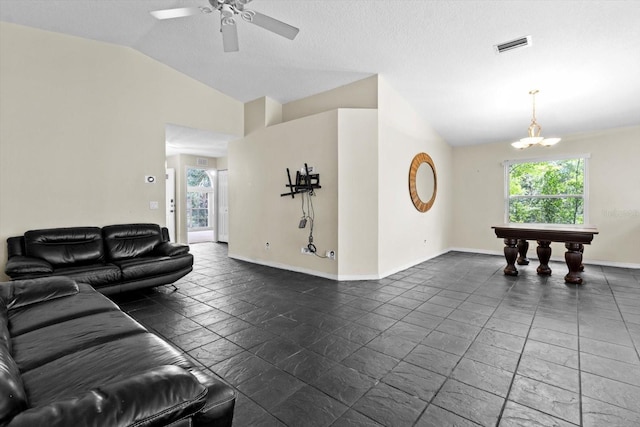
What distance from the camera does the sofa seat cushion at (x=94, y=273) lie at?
317cm

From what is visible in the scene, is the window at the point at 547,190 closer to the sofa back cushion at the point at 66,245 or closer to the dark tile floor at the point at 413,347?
the dark tile floor at the point at 413,347

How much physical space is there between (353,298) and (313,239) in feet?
4.63

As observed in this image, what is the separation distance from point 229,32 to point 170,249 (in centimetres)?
274

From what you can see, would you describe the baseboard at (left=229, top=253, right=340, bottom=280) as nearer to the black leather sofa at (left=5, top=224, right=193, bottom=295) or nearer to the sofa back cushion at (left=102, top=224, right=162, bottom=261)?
the black leather sofa at (left=5, top=224, right=193, bottom=295)

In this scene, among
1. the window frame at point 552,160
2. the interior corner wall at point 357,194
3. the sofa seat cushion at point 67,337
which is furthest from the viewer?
the window frame at point 552,160

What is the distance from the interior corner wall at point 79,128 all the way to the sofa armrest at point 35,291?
2223 millimetres

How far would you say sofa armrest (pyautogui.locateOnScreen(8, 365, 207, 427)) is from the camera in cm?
77

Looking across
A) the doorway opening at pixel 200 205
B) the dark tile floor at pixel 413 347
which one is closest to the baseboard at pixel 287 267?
the dark tile floor at pixel 413 347

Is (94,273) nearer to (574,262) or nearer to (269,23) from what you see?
(269,23)

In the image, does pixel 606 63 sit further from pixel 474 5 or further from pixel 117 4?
pixel 117 4

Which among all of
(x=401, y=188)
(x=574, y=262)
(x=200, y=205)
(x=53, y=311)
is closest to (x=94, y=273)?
(x=53, y=311)

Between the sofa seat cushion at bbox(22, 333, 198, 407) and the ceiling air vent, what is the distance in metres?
4.16

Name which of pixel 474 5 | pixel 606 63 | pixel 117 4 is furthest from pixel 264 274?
pixel 606 63

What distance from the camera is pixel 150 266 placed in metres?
3.66
